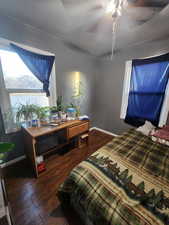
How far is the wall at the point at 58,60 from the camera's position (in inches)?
58.0

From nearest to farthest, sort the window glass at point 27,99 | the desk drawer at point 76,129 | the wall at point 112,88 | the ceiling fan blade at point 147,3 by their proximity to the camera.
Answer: the ceiling fan blade at point 147,3
the window glass at point 27,99
the desk drawer at point 76,129
the wall at point 112,88

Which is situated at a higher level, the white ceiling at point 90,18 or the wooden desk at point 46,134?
the white ceiling at point 90,18

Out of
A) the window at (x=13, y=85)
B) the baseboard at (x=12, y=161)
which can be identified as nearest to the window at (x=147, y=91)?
the window at (x=13, y=85)

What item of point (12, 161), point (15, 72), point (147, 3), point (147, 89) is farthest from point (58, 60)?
point (12, 161)

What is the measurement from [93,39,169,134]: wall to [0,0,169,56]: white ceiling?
25cm

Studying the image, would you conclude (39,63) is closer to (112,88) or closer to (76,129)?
(76,129)

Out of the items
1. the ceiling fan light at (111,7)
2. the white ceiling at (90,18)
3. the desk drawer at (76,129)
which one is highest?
the white ceiling at (90,18)

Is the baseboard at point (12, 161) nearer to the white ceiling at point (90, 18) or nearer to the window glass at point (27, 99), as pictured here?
the window glass at point (27, 99)

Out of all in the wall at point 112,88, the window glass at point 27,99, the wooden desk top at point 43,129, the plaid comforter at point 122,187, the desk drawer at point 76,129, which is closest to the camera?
the plaid comforter at point 122,187

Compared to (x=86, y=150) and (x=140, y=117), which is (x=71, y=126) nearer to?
(x=86, y=150)

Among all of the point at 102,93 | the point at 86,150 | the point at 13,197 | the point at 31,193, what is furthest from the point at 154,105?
the point at 13,197

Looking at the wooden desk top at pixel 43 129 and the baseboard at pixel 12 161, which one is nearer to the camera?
the wooden desk top at pixel 43 129

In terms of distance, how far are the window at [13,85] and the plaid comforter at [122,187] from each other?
1412 millimetres

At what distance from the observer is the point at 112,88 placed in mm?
2641
